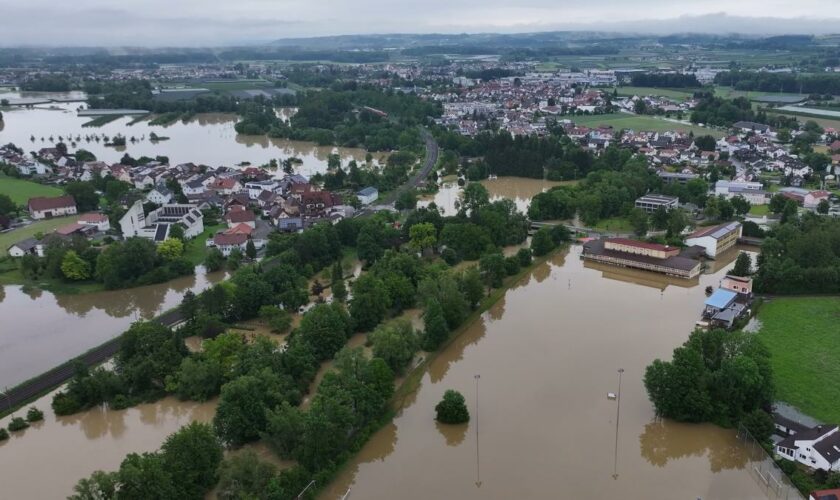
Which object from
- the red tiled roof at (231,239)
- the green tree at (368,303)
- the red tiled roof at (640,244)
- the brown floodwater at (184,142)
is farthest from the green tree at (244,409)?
the brown floodwater at (184,142)

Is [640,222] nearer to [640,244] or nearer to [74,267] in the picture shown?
[640,244]

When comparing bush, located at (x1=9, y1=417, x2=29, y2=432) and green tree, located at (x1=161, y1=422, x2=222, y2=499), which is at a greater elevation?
green tree, located at (x1=161, y1=422, x2=222, y2=499)

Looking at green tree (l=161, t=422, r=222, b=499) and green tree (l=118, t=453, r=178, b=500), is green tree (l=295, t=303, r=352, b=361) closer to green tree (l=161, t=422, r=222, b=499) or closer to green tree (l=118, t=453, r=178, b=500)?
green tree (l=161, t=422, r=222, b=499)

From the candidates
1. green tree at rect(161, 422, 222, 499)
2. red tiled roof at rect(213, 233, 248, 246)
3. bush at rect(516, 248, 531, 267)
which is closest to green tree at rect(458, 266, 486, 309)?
bush at rect(516, 248, 531, 267)

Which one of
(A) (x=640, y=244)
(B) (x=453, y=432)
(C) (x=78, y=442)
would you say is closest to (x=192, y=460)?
(C) (x=78, y=442)

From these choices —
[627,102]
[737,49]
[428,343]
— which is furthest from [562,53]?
[428,343]

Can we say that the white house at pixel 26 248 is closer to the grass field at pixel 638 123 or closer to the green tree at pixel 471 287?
the green tree at pixel 471 287
